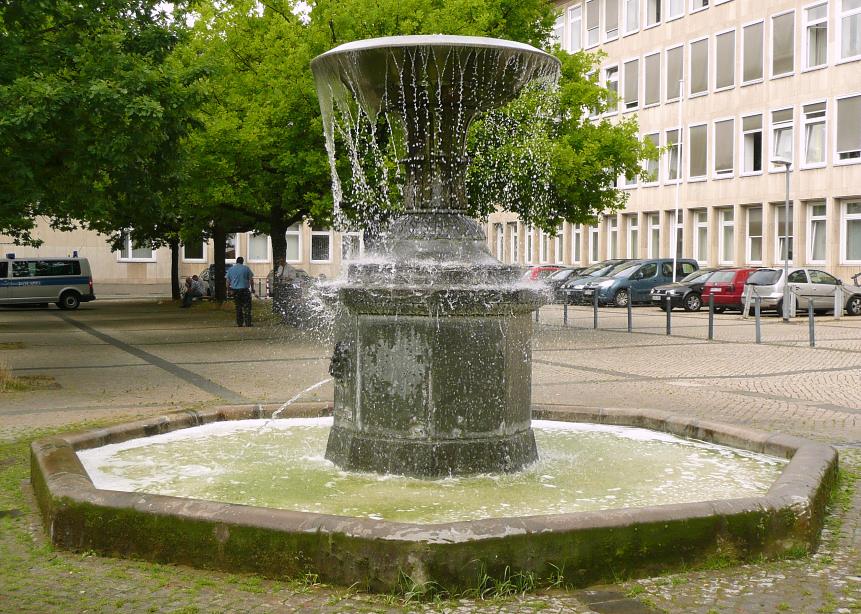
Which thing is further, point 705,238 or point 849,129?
point 705,238

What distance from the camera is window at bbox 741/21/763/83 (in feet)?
142

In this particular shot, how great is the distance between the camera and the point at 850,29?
38531mm

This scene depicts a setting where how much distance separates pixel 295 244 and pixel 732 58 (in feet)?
103

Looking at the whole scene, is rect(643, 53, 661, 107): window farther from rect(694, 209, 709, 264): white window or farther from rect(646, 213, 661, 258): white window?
rect(694, 209, 709, 264): white window

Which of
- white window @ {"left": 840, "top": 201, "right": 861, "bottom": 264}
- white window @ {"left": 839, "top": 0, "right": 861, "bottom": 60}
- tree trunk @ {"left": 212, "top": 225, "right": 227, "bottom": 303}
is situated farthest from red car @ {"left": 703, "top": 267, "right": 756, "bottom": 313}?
tree trunk @ {"left": 212, "top": 225, "right": 227, "bottom": 303}

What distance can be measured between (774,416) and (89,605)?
8.05 meters

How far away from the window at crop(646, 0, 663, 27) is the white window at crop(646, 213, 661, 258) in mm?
9224

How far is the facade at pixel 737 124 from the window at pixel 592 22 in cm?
7

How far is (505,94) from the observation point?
806 cm

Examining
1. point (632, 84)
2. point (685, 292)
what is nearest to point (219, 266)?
point (685, 292)

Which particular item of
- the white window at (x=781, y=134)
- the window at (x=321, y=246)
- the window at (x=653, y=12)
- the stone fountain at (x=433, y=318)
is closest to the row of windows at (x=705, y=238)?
the white window at (x=781, y=134)

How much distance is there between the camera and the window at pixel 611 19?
5316 cm

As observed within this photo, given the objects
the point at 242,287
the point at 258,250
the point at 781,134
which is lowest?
the point at 242,287

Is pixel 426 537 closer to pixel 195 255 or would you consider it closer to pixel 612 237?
pixel 612 237
